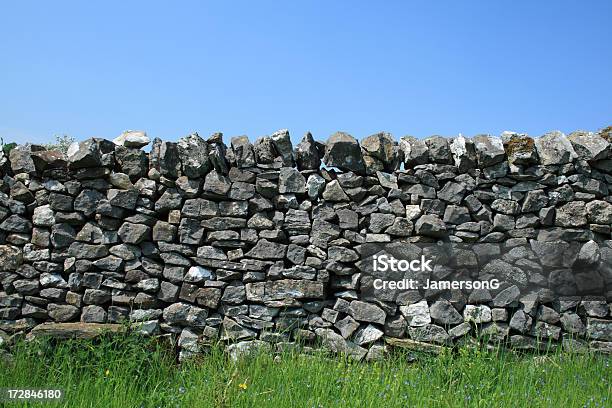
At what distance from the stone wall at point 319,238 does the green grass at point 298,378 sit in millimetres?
256

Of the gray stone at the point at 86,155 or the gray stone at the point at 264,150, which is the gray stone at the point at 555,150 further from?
the gray stone at the point at 86,155

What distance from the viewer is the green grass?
17.6 feet

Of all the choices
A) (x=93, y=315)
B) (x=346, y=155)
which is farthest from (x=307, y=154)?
(x=93, y=315)

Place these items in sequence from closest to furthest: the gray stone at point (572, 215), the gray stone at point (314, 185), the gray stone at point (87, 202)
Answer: the gray stone at point (314, 185) → the gray stone at point (572, 215) → the gray stone at point (87, 202)

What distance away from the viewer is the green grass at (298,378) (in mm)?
5375

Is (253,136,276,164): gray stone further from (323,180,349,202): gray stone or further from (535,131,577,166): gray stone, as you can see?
(535,131,577,166): gray stone

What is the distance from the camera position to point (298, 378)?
5.80m

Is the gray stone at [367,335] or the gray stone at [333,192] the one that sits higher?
the gray stone at [333,192]

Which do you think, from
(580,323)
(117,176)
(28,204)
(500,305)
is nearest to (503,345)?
(500,305)

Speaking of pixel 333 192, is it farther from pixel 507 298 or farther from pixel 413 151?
pixel 507 298

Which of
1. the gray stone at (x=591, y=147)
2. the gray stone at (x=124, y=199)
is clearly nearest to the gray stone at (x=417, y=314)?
the gray stone at (x=591, y=147)

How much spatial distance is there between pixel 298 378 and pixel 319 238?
1.55 meters

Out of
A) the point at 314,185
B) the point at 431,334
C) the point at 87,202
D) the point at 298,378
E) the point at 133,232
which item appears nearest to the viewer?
the point at 298,378

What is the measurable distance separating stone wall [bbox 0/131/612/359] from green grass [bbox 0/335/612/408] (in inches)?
10.1
